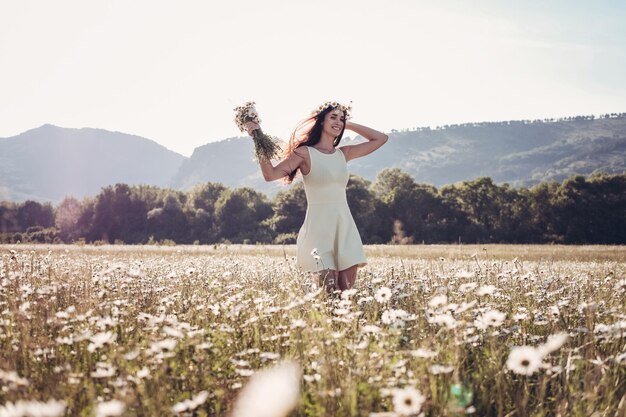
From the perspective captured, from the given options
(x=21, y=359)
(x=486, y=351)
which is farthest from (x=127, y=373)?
(x=486, y=351)

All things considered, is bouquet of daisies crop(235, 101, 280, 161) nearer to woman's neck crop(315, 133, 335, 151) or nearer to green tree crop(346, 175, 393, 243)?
woman's neck crop(315, 133, 335, 151)

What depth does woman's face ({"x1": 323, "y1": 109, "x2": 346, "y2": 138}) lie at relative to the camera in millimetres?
8000

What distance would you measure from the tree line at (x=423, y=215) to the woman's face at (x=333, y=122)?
54.7 metres

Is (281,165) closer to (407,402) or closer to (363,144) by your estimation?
(363,144)

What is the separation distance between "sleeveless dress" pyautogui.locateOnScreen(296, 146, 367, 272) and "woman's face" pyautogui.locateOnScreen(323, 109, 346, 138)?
0.38m

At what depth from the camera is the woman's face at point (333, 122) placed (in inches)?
315

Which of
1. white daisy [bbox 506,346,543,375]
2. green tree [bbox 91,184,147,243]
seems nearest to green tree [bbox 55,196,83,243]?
green tree [bbox 91,184,147,243]

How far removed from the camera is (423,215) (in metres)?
74.1

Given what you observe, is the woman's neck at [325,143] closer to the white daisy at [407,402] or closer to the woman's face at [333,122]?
the woman's face at [333,122]

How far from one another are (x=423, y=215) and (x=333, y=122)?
67.7 m

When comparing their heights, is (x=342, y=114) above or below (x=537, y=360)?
above

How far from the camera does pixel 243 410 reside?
307 centimetres

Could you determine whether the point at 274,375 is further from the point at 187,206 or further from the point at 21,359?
the point at 187,206

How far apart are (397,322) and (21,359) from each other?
2.77 meters
